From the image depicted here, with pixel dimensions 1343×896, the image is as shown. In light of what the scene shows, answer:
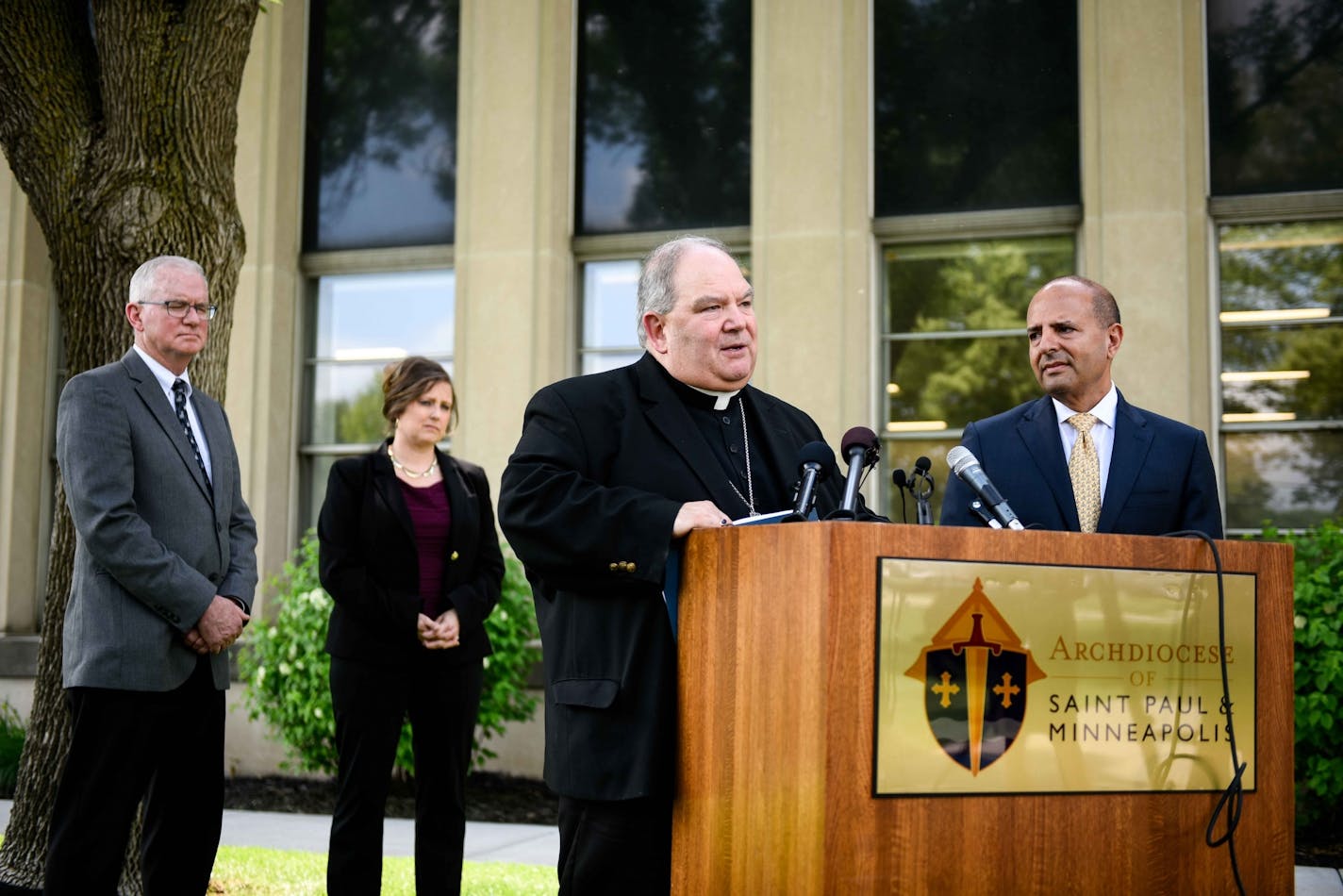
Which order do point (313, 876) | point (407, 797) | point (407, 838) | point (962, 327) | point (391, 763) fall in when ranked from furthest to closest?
1. point (962, 327)
2. point (407, 797)
3. point (407, 838)
4. point (313, 876)
5. point (391, 763)

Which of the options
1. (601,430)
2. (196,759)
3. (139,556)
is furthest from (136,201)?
(601,430)

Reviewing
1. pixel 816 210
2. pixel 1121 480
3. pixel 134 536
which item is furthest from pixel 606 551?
pixel 816 210

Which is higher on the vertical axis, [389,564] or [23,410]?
[23,410]

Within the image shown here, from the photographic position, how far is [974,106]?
930 centimetres

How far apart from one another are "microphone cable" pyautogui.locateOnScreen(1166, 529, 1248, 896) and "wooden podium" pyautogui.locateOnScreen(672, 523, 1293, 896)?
2 centimetres

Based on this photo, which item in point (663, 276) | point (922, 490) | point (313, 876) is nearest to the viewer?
point (922, 490)

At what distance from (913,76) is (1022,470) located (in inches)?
234

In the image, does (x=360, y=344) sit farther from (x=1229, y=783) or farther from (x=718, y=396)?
(x=1229, y=783)

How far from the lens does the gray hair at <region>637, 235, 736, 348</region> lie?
3.32m

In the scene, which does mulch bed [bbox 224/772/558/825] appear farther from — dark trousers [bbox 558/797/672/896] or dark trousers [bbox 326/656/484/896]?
dark trousers [bbox 558/797/672/896]

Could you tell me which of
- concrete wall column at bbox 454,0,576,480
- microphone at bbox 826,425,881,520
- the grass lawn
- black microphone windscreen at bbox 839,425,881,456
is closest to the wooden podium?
microphone at bbox 826,425,881,520

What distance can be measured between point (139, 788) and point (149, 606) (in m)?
0.58

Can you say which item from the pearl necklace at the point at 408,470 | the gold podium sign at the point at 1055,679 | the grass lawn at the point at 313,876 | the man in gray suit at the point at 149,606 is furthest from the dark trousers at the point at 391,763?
the gold podium sign at the point at 1055,679

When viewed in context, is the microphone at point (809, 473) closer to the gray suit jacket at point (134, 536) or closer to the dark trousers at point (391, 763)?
the gray suit jacket at point (134, 536)
